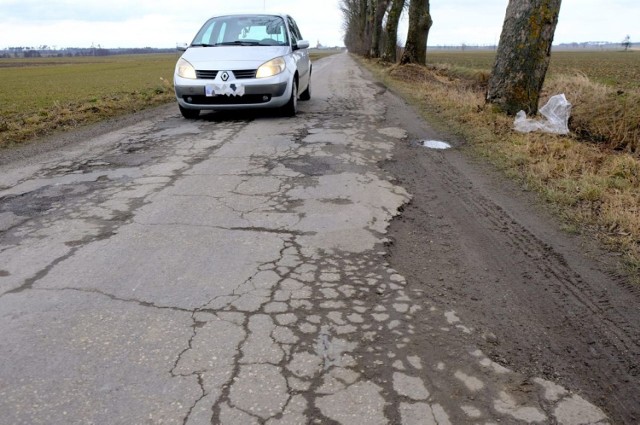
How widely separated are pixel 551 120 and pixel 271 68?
177 inches

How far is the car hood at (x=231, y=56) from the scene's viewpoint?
7883 mm

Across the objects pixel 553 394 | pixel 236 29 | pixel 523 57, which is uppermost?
pixel 236 29

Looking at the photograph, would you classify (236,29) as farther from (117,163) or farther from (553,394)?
(553,394)

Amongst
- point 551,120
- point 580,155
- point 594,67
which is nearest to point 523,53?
Result: point 551,120

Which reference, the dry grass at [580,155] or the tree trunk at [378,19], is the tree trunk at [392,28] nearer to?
the tree trunk at [378,19]

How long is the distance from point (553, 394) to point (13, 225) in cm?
391

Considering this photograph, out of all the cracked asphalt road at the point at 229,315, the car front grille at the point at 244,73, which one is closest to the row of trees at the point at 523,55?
the car front grille at the point at 244,73

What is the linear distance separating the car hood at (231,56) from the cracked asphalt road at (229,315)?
3384 mm

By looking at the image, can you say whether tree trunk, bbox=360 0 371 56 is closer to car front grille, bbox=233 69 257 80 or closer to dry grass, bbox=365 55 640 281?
dry grass, bbox=365 55 640 281

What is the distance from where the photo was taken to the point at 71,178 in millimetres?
5125

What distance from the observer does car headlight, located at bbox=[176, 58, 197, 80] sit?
7.91 metres

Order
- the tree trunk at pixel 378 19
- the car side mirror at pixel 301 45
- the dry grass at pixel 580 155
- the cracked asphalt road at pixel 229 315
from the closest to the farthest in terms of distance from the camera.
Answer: the cracked asphalt road at pixel 229 315, the dry grass at pixel 580 155, the car side mirror at pixel 301 45, the tree trunk at pixel 378 19

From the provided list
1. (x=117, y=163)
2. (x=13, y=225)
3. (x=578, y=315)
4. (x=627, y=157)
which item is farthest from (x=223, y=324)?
(x=627, y=157)

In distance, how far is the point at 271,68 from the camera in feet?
26.3
